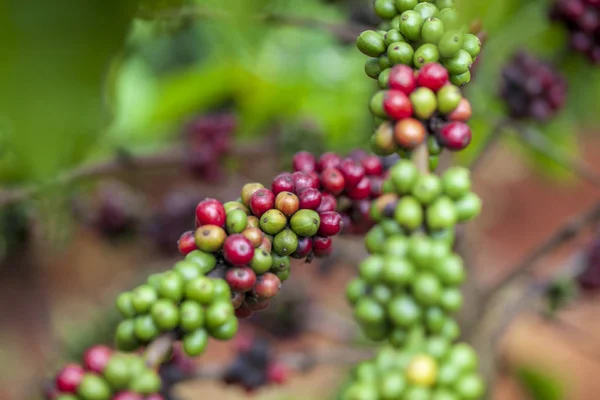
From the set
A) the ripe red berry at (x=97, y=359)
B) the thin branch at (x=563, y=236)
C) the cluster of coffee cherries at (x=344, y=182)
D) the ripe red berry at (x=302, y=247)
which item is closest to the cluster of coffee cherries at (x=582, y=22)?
the thin branch at (x=563, y=236)

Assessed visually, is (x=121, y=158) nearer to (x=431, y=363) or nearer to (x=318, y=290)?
(x=431, y=363)

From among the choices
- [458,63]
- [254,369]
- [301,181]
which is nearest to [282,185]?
[301,181]

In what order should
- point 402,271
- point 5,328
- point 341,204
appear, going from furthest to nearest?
point 5,328 < point 341,204 < point 402,271

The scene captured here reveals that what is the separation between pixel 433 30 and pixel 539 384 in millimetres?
1104

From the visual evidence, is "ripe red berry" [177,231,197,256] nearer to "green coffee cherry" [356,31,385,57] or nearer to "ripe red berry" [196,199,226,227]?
"ripe red berry" [196,199,226,227]

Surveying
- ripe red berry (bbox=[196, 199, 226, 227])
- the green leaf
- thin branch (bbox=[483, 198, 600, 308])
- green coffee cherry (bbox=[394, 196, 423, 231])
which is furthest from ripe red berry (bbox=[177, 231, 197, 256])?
the green leaf

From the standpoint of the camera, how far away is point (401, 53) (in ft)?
1.23

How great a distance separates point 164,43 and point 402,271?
2.30 metres

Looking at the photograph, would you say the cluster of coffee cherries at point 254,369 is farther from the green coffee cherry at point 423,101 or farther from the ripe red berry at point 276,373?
the green coffee cherry at point 423,101

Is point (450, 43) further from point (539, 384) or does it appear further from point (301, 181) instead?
point (539, 384)

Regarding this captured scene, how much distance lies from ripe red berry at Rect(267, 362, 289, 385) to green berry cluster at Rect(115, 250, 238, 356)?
0.45 metres

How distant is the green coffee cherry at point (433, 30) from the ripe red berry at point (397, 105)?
0.04 m

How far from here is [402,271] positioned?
0.32 metres

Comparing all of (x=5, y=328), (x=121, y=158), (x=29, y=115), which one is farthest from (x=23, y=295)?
(x=29, y=115)
